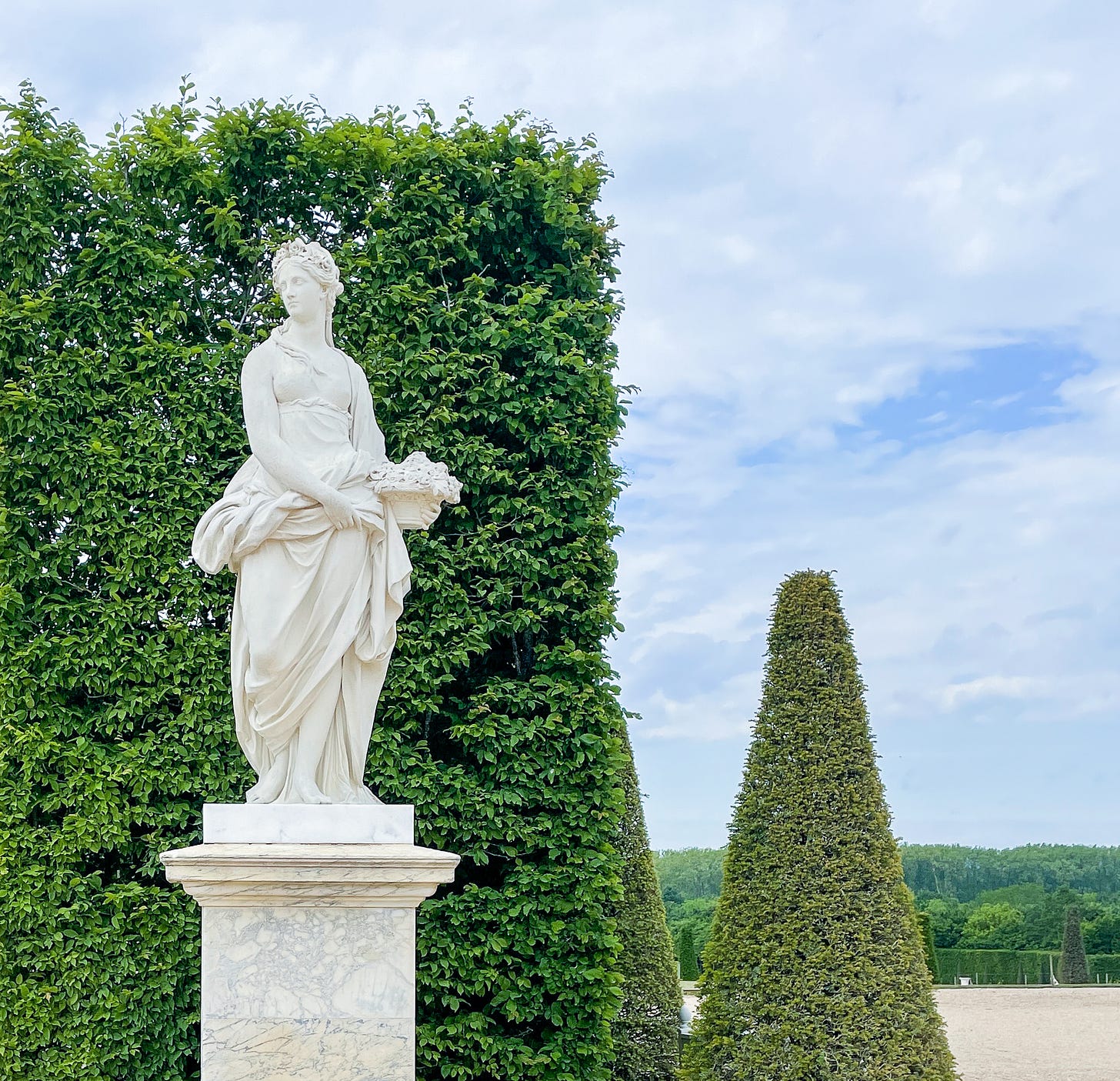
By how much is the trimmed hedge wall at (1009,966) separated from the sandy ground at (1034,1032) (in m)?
1.76

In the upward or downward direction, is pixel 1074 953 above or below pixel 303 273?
below

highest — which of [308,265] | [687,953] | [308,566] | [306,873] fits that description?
[308,265]

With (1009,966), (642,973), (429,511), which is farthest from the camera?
(1009,966)

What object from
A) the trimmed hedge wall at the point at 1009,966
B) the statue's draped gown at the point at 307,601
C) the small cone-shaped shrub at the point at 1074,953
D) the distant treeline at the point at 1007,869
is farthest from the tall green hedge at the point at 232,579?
the distant treeline at the point at 1007,869

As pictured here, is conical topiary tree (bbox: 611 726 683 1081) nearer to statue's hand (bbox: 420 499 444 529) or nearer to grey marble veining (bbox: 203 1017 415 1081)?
statue's hand (bbox: 420 499 444 529)

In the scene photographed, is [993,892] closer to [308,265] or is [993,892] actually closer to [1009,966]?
[1009,966]

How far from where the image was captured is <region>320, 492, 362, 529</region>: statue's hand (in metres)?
5.15

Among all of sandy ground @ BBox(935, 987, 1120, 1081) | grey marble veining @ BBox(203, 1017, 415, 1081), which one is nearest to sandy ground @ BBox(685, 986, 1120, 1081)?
sandy ground @ BBox(935, 987, 1120, 1081)

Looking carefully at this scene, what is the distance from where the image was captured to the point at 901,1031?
8477mm

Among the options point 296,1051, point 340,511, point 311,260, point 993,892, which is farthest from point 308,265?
point 993,892

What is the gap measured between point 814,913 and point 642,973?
227 cm

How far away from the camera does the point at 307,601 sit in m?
5.18

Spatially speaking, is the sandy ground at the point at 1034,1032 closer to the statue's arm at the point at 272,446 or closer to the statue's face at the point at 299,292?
the statue's arm at the point at 272,446

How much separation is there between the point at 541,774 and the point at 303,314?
367cm
